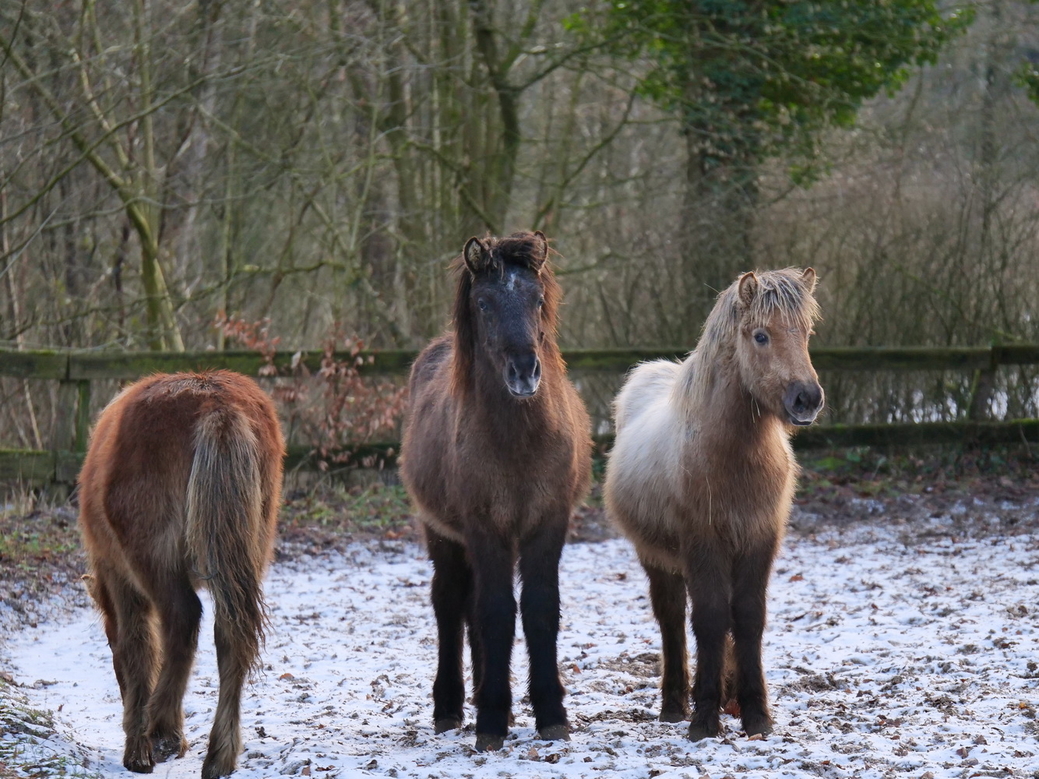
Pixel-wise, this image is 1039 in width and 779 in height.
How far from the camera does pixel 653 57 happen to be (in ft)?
35.2

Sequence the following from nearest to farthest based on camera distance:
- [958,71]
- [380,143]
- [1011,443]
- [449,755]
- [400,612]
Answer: [449,755] → [400,612] → [1011,443] → [380,143] → [958,71]

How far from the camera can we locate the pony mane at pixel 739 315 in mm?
4211

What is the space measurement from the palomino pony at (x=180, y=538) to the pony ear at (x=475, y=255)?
1001mm

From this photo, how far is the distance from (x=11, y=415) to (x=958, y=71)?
13.5 m

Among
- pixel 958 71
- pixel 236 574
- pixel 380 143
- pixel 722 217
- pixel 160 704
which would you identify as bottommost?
pixel 160 704

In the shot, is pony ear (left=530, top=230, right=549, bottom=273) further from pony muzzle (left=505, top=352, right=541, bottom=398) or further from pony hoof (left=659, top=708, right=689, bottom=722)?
pony hoof (left=659, top=708, right=689, bottom=722)

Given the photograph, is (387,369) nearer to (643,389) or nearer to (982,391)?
(643,389)

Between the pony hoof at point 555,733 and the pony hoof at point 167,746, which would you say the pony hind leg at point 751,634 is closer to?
the pony hoof at point 555,733

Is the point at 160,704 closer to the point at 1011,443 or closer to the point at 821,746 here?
the point at 821,746

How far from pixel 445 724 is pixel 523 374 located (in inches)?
64.6

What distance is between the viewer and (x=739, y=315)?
14.2ft

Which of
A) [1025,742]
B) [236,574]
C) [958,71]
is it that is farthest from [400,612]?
[958,71]

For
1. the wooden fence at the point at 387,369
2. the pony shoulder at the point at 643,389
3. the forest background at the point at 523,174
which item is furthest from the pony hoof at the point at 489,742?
the forest background at the point at 523,174

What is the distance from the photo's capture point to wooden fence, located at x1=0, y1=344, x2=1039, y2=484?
28.2 feet
